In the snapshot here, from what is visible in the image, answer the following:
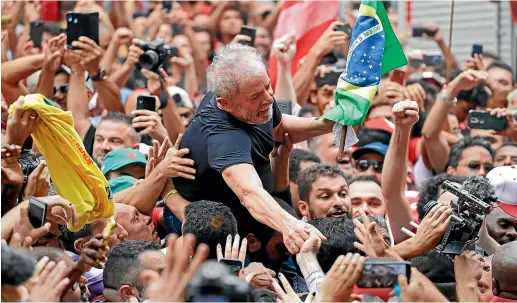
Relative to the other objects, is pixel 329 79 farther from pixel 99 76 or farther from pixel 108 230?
pixel 108 230

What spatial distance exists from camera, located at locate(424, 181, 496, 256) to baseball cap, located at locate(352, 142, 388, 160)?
312 cm

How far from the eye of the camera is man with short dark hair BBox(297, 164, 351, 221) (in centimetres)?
672

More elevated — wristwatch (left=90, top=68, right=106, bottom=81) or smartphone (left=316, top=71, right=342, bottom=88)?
wristwatch (left=90, top=68, right=106, bottom=81)

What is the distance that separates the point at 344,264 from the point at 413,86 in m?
5.30

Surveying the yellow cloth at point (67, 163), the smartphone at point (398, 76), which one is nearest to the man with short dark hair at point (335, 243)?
the yellow cloth at point (67, 163)

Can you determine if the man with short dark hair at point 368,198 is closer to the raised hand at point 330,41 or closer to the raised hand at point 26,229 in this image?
the raised hand at point 330,41

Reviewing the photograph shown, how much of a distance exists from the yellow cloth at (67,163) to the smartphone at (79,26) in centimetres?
278

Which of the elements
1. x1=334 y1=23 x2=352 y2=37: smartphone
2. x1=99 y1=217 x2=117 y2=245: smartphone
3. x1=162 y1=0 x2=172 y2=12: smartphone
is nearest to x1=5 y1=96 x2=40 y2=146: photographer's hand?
x1=99 y1=217 x2=117 y2=245: smartphone

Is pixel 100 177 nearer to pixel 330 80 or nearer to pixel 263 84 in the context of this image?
pixel 263 84

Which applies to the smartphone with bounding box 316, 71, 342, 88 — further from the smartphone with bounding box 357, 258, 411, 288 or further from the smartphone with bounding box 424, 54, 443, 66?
the smartphone with bounding box 357, 258, 411, 288

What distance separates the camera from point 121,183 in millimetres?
7027

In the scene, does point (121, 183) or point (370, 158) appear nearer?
point (121, 183)

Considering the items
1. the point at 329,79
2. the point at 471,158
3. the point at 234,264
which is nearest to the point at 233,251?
the point at 234,264

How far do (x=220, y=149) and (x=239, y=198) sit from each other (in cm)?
26
